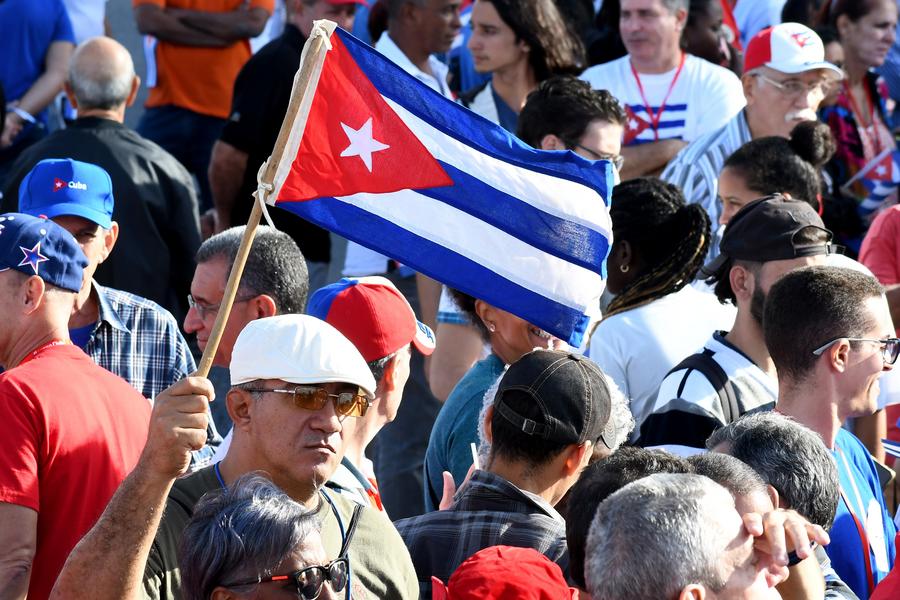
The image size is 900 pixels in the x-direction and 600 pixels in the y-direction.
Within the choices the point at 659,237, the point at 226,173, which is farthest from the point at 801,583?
the point at 226,173

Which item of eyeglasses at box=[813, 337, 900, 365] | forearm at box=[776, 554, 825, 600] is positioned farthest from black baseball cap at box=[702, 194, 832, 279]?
forearm at box=[776, 554, 825, 600]

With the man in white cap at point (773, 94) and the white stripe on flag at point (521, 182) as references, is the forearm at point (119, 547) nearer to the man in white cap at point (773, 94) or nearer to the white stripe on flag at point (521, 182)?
the white stripe on flag at point (521, 182)

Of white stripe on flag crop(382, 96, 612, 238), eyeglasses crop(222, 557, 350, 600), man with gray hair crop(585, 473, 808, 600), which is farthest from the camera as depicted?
white stripe on flag crop(382, 96, 612, 238)

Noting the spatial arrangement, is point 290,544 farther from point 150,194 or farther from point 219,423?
point 150,194

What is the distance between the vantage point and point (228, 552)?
316cm

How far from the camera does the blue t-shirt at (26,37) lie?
30.0 feet

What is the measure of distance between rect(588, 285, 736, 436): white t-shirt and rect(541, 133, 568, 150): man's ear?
108 centimetres

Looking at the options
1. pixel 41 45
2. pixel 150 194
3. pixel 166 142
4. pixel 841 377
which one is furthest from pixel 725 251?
pixel 41 45

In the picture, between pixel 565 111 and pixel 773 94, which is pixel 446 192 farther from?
pixel 773 94

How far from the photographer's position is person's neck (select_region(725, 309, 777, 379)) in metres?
4.92

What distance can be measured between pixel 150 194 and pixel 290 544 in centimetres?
413

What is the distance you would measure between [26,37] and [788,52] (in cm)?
481

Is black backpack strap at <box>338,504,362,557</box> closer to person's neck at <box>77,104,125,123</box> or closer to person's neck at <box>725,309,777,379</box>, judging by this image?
person's neck at <box>725,309,777,379</box>

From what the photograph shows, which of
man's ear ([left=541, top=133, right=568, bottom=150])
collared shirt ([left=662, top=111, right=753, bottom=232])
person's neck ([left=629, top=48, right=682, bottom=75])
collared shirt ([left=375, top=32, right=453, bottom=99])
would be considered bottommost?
collared shirt ([left=662, top=111, right=753, bottom=232])
